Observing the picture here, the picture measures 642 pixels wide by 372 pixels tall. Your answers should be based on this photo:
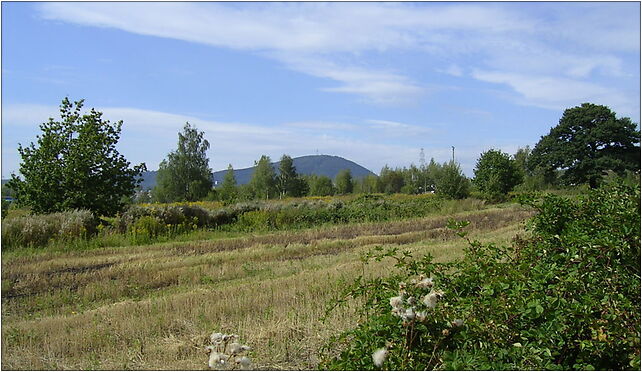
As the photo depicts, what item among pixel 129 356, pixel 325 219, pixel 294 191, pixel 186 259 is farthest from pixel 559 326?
pixel 294 191

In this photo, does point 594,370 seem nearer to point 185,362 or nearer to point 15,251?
point 185,362

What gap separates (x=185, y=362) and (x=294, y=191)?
2317 inches

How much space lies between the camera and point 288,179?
63562mm

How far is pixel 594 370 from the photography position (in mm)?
3969

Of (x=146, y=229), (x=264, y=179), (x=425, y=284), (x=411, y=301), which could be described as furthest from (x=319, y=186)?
(x=411, y=301)

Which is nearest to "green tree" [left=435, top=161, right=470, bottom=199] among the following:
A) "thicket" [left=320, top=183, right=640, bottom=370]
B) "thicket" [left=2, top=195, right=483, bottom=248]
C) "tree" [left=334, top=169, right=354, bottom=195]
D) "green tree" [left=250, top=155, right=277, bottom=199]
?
"thicket" [left=2, top=195, right=483, bottom=248]

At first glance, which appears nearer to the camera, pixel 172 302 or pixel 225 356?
pixel 225 356

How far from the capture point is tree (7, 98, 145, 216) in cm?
1847

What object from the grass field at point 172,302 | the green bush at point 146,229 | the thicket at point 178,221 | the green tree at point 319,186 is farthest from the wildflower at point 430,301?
the green tree at point 319,186

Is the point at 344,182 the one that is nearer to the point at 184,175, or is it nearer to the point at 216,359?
the point at 184,175

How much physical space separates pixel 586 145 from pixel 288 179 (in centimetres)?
3189

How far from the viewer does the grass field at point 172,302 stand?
5.39 m

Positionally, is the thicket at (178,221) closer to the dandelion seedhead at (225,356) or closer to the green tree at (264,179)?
the dandelion seedhead at (225,356)

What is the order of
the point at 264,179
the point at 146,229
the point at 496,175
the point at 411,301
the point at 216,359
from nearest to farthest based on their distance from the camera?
the point at 216,359 → the point at 411,301 → the point at 146,229 → the point at 496,175 → the point at 264,179
